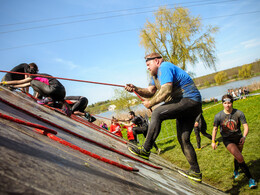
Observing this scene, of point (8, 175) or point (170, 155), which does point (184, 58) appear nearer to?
point (170, 155)

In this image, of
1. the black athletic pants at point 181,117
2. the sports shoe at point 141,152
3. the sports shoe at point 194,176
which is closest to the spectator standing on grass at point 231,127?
the sports shoe at point 194,176

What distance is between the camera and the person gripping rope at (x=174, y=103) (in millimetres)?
2771

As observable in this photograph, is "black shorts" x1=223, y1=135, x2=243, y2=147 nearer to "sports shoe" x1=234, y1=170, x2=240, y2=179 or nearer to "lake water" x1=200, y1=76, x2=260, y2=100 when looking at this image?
"sports shoe" x1=234, y1=170, x2=240, y2=179

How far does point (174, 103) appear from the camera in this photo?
2832mm

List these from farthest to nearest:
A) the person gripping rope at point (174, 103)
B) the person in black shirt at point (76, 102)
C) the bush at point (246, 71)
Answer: the bush at point (246, 71) → the person in black shirt at point (76, 102) → the person gripping rope at point (174, 103)

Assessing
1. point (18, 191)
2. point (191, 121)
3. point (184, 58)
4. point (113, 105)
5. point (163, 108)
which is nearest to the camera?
point (18, 191)

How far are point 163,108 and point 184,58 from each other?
25.7m

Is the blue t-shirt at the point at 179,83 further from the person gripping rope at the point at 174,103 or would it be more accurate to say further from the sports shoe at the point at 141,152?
the sports shoe at the point at 141,152

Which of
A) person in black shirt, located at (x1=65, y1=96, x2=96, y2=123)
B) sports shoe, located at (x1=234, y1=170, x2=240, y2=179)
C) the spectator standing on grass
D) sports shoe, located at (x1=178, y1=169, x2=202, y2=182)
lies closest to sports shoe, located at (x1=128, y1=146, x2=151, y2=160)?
sports shoe, located at (x1=178, y1=169, x2=202, y2=182)

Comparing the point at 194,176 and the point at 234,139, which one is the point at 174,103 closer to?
the point at 194,176

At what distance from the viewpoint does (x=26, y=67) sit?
5.61 metres

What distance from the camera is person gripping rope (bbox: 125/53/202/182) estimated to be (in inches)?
109

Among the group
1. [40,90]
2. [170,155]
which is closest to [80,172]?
[40,90]

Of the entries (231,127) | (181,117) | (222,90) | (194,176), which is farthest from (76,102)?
(222,90)
